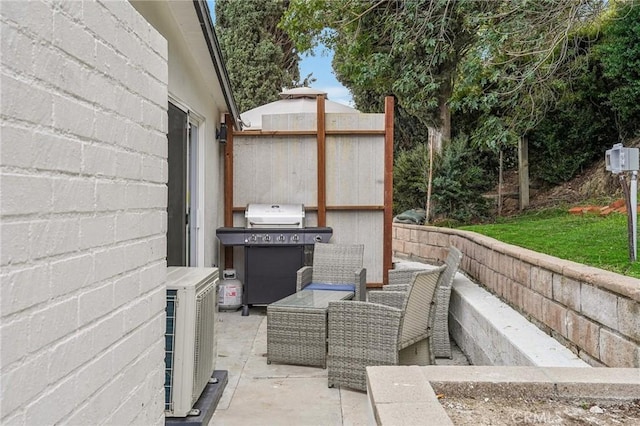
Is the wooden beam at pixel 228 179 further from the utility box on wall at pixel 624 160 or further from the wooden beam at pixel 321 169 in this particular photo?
the utility box on wall at pixel 624 160

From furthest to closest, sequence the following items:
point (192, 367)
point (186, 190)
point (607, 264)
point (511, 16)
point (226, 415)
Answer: point (511, 16) → point (186, 190) → point (607, 264) → point (226, 415) → point (192, 367)

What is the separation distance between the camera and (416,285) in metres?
4.02

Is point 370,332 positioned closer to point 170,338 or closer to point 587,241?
point 170,338

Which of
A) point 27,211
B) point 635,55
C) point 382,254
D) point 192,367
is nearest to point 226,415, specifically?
point 192,367

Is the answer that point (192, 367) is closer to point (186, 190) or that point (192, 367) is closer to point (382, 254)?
point (186, 190)

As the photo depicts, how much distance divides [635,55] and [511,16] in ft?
17.2

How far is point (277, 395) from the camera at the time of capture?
12.6 feet

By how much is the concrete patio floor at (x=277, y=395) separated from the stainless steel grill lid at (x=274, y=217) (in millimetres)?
1955

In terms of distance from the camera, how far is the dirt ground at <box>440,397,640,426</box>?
199cm

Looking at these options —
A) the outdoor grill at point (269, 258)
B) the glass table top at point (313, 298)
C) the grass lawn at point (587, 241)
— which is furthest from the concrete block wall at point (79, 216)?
the outdoor grill at point (269, 258)

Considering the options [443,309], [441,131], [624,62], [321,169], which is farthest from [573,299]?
[624,62]

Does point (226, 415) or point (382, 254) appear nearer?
point (226, 415)

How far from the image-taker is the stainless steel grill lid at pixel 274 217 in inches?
266

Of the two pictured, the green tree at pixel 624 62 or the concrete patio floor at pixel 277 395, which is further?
the green tree at pixel 624 62
